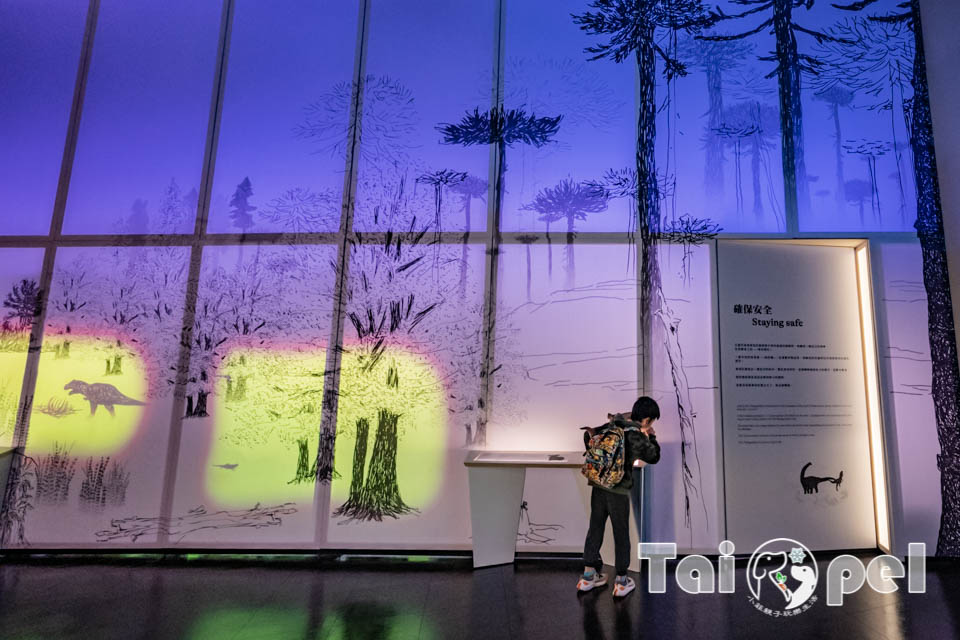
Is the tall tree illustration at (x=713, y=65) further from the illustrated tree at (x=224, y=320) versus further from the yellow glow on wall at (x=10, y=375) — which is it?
the yellow glow on wall at (x=10, y=375)

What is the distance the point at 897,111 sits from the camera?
4.10 metres

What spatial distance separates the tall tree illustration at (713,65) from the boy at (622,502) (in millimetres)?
2351

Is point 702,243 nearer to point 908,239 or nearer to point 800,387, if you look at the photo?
point 800,387

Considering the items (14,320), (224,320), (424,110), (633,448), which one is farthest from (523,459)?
(14,320)

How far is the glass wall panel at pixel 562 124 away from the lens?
156 inches

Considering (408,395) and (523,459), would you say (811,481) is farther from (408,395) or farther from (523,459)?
(408,395)

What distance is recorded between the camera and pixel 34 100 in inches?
167

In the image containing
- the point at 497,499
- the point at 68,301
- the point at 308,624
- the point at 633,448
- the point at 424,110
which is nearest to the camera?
the point at 308,624

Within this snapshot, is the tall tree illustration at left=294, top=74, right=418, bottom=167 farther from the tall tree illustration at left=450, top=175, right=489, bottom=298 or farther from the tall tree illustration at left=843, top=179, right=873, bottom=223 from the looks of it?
the tall tree illustration at left=843, top=179, right=873, bottom=223

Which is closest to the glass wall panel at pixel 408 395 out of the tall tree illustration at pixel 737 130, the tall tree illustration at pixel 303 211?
the tall tree illustration at pixel 303 211

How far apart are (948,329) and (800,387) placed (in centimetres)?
134

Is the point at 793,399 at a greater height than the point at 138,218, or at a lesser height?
lesser

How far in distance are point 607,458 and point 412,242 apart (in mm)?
2269

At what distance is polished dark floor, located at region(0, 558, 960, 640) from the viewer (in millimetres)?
2441
